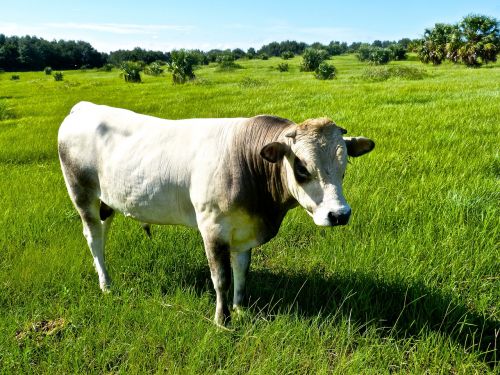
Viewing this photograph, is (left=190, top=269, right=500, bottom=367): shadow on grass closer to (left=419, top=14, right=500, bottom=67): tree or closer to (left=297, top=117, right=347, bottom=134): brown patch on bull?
(left=297, top=117, right=347, bottom=134): brown patch on bull

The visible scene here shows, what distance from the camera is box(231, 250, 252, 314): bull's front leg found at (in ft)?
11.3

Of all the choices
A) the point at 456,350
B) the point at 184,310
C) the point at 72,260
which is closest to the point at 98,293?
the point at 72,260

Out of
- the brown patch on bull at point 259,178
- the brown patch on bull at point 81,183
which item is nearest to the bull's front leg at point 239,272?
the brown patch on bull at point 259,178

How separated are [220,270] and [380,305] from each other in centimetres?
129

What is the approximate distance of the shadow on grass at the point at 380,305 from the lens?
302cm

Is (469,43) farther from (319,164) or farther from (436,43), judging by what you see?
(319,164)

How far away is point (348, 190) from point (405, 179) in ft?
2.82

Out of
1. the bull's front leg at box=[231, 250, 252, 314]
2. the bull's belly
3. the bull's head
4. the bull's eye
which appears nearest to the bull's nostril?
the bull's head

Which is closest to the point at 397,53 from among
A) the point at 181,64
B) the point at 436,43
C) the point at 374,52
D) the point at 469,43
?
the point at 374,52

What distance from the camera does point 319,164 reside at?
253cm

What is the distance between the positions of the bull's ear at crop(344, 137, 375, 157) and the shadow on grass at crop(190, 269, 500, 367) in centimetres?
106

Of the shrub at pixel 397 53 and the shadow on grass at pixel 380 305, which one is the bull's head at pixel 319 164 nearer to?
the shadow on grass at pixel 380 305

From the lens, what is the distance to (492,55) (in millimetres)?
49281

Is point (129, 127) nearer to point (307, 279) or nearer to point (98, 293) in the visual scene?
point (98, 293)
